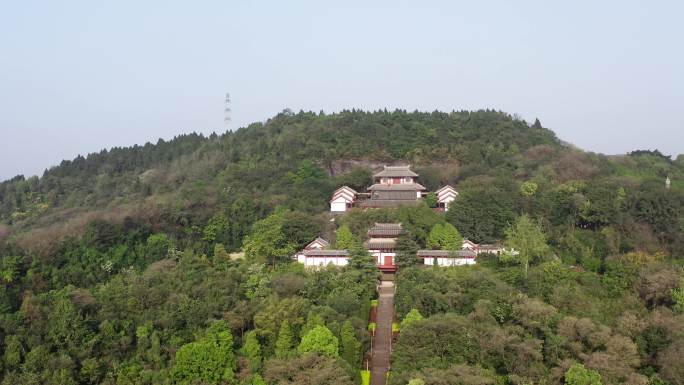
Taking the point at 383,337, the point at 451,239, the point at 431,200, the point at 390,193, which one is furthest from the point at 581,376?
the point at 390,193

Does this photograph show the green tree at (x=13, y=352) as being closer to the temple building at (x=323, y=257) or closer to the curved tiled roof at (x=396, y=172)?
the temple building at (x=323, y=257)

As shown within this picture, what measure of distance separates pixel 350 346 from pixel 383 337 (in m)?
2.69

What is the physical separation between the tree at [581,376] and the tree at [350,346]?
589 cm

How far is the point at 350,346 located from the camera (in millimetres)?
18547

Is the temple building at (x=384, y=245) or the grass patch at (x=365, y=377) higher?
the temple building at (x=384, y=245)

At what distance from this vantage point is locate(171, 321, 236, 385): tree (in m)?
18.2

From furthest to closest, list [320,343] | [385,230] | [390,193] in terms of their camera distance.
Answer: [390,193]
[385,230]
[320,343]

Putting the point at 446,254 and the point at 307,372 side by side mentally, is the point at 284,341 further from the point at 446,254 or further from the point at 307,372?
the point at 446,254

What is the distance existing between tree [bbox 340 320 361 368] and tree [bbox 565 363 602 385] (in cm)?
589

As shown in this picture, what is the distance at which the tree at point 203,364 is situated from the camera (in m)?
18.2

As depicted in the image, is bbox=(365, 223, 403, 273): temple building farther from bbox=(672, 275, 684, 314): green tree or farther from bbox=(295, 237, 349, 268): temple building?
bbox=(672, 275, 684, 314): green tree

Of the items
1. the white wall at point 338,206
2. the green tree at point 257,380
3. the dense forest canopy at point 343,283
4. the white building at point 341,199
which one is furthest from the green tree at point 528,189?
the green tree at point 257,380

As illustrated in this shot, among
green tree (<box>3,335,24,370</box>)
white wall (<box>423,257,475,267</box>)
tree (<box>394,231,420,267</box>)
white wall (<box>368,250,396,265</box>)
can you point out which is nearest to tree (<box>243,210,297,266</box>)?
white wall (<box>368,250,396,265</box>)

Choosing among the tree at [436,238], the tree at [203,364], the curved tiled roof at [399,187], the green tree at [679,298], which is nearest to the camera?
the tree at [203,364]
